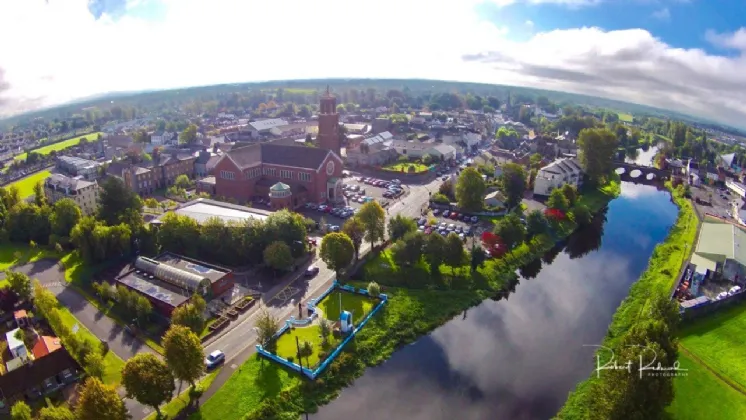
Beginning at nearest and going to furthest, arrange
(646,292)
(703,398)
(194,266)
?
(703,398) < (646,292) < (194,266)

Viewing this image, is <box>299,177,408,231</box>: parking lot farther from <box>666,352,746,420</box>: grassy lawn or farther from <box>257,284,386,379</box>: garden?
<box>666,352,746,420</box>: grassy lawn

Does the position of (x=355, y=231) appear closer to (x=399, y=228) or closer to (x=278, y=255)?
(x=399, y=228)

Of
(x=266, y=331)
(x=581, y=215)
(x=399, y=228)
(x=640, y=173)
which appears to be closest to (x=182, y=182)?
(x=399, y=228)

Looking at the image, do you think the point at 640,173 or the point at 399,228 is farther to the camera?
the point at 640,173

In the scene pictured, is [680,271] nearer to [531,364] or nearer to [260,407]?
[531,364]

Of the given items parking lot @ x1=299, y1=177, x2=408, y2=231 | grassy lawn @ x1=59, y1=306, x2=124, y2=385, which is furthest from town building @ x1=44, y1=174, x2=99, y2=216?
parking lot @ x1=299, y1=177, x2=408, y2=231

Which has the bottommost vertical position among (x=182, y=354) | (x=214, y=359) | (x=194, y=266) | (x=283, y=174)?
(x=214, y=359)

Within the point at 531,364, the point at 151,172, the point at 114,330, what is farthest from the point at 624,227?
the point at 151,172

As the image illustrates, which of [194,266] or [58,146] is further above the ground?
[194,266]
